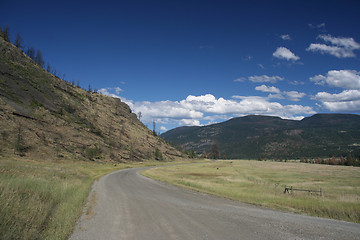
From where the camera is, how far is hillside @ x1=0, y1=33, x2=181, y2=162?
52.4 metres

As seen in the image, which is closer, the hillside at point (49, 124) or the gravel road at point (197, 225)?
the gravel road at point (197, 225)

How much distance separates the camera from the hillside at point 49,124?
172 ft

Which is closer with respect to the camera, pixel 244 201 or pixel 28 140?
pixel 244 201

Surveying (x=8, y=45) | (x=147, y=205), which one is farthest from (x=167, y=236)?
(x=8, y=45)

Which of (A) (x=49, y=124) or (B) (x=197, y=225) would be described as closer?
(B) (x=197, y=225)

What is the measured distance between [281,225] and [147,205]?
308 inches

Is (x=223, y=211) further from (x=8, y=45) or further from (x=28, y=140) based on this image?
(x=8, y=45)

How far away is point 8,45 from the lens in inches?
3553

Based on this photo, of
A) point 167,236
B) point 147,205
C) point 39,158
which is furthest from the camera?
point 39,158

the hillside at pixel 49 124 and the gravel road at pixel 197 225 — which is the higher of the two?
the hillside at pixel 49 124

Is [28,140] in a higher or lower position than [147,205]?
higher

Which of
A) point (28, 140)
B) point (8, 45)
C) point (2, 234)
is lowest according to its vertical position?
point (2, 234)

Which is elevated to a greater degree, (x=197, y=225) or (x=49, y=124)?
(x=49, y=124)

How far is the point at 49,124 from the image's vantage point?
66625 mm
